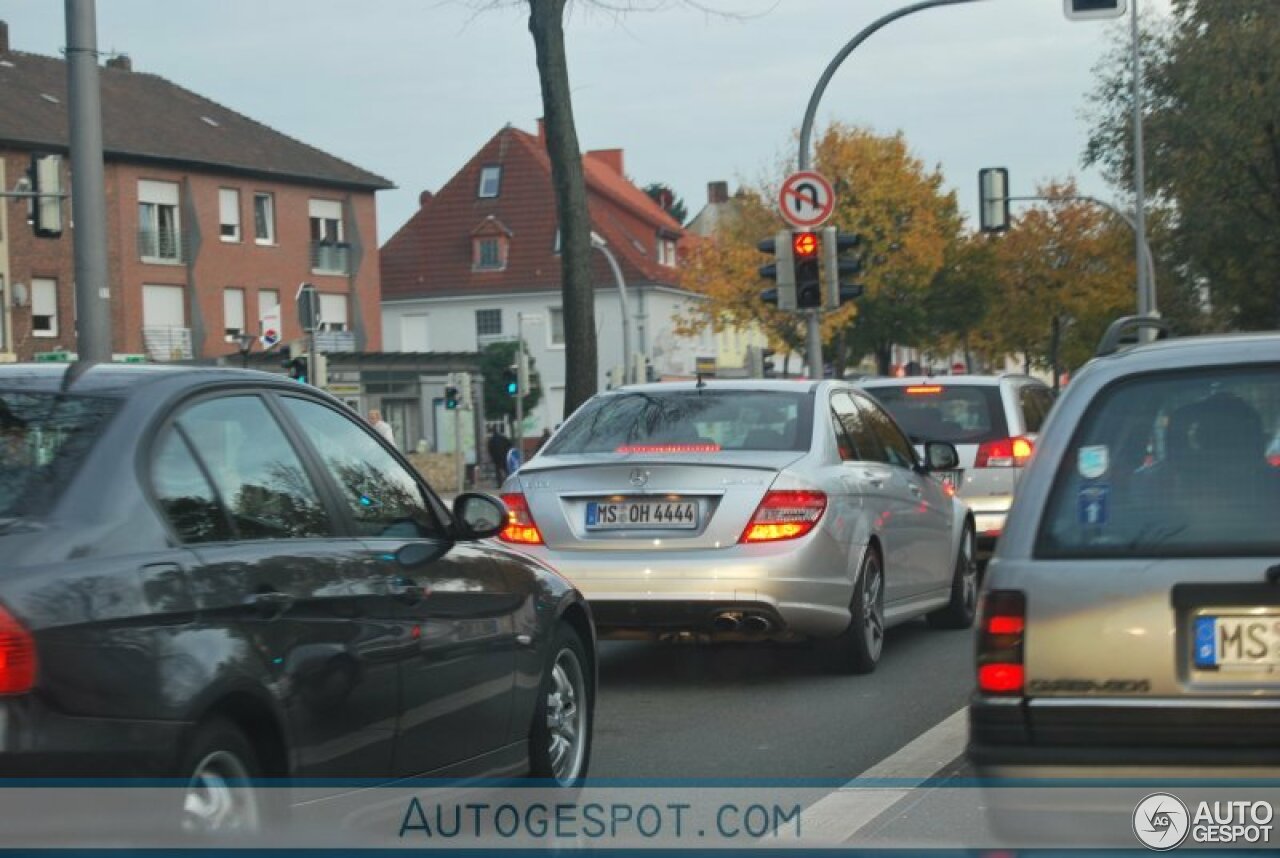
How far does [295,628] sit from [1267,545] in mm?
2326

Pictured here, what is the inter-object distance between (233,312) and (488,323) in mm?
19615

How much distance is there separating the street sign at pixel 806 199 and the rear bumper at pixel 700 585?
12358 millimetres

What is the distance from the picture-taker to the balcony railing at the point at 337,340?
6512cm

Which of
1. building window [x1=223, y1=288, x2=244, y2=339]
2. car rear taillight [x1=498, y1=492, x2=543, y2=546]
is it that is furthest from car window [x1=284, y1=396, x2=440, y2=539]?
building window [x1=223, y1=288, x2=244, y2=339]

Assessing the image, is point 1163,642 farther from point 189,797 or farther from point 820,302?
point 820,302

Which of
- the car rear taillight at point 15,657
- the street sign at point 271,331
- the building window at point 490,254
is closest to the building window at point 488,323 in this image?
the building window at point 490,254

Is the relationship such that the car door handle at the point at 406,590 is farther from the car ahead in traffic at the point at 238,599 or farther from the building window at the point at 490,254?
the building window at the point at 490,254

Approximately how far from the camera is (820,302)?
871 inches

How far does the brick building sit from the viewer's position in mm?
54562

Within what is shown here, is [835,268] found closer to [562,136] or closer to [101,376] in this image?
[562,136]

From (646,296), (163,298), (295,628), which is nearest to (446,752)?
(295,628)

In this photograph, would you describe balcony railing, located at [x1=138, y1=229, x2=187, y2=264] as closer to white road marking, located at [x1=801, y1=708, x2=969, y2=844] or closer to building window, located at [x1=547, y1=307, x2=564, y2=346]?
building window, located at [x1=547, y1=307, x2=564, y2=346]

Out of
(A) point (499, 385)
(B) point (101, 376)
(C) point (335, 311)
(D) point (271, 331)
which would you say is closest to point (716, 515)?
(B) point (101, 376)

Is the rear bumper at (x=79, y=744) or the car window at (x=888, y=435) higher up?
the car window at (x=888, y=435)
